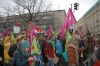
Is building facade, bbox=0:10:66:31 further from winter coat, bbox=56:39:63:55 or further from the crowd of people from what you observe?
the crowd of people

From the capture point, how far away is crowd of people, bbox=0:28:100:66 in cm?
920

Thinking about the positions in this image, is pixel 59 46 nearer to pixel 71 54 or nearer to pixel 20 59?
pixel 71 54

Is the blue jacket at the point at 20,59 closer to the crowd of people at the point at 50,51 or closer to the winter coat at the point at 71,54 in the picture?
the crowd of people at the point at 50,51

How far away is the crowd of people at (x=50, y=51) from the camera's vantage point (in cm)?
920

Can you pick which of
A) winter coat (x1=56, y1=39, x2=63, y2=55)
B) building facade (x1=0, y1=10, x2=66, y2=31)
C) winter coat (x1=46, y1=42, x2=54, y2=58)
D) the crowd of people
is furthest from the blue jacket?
building facade (x1=0, y1=10, x2=66, y2=31)

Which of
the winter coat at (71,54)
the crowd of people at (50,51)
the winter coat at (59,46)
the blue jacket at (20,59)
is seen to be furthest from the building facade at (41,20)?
the blue jacket at (20,59)

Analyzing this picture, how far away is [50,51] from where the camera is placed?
13148 mm

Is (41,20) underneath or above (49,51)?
above

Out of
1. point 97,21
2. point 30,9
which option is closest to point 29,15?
point 30,9

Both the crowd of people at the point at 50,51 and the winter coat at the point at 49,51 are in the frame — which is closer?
the crowd of people at the point at 50,51

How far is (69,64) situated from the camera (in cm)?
1138

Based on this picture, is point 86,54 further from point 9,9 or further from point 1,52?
point 9,9

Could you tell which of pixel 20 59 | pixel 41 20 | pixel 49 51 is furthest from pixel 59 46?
pixel 41 20

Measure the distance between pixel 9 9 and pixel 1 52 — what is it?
5411 cm
